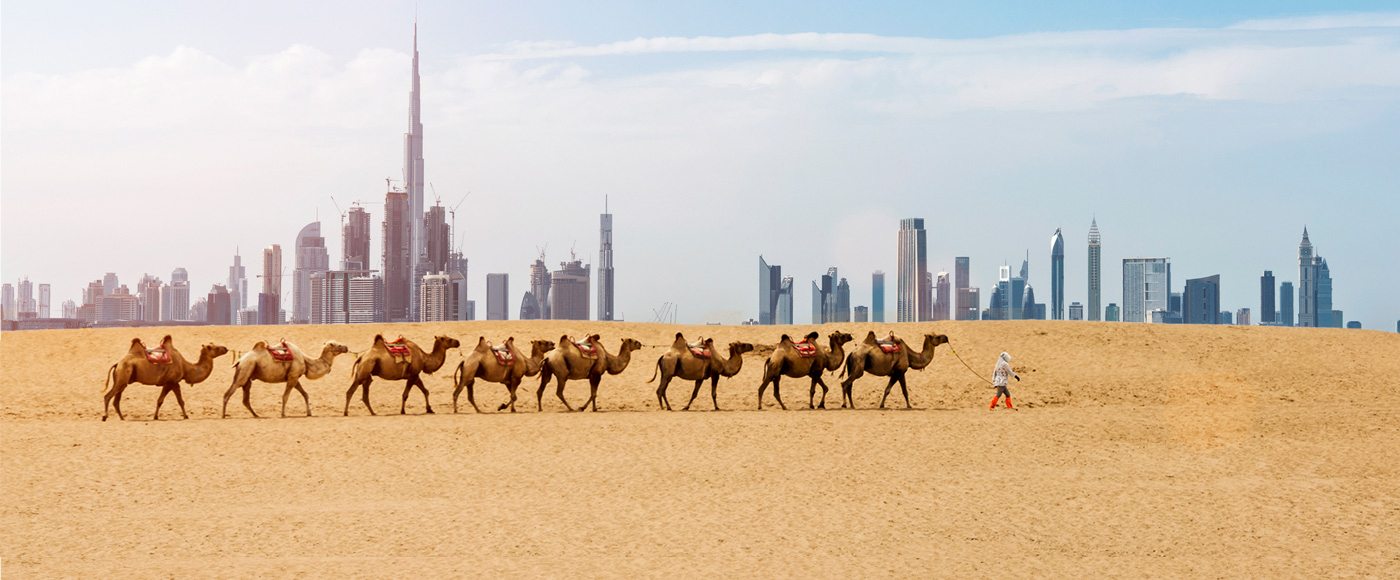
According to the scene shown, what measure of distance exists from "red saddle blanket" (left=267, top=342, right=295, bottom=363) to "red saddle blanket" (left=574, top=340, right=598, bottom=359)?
5932 mm

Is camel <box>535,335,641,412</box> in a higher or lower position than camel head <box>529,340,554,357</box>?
lower

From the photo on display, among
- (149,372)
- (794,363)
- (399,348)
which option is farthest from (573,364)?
(149,372)

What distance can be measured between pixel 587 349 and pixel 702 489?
10987mm

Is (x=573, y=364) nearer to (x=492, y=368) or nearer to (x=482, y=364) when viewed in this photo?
(x=492, y=368)

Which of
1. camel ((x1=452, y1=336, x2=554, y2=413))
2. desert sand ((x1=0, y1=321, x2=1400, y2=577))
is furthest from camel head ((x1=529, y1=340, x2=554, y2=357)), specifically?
desert sand ((x1=0, y1=321, x2=1400, y2=577))

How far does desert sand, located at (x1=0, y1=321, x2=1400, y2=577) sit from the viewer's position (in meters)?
11.5

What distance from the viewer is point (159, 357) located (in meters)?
23.7

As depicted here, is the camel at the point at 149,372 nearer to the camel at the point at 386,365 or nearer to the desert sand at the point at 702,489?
the desert sand at the point at 702,489

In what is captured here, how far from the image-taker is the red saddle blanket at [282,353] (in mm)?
24141

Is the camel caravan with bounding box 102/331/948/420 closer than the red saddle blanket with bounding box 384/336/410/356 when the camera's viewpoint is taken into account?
Yes

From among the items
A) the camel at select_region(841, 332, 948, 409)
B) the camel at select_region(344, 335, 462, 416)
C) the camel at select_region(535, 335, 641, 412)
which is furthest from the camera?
the camel at select_region(841, 332, 948, 409)

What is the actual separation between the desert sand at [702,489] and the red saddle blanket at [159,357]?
147 centimetres

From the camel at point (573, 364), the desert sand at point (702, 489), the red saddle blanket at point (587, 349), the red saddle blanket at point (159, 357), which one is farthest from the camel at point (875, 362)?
the red saddle blanket at point (159, 357)

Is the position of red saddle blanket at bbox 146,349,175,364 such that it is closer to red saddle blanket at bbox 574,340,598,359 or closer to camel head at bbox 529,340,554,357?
camel head at bbox 529,340,554,357
